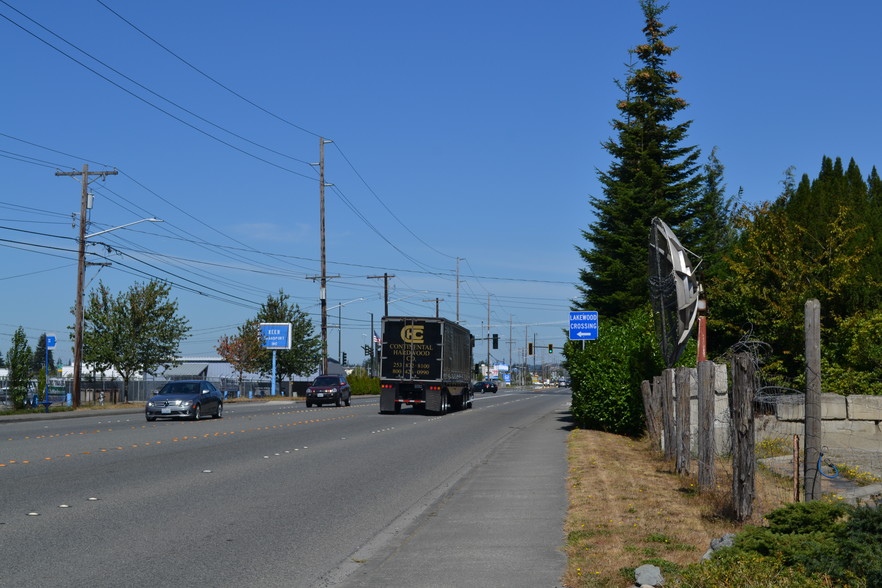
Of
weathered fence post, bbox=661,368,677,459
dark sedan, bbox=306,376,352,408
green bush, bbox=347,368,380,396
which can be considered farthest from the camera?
green bush, bbox=347,368,380,396

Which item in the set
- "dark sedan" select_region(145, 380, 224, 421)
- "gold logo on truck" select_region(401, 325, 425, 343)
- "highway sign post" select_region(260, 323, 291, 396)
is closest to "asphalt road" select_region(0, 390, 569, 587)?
"dark sedan" select_region(145, 380, 224, 421)

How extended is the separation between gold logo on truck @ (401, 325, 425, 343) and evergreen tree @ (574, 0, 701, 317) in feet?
31.2

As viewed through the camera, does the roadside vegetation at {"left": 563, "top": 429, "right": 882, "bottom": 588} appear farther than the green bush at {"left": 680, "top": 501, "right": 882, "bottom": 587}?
Yes

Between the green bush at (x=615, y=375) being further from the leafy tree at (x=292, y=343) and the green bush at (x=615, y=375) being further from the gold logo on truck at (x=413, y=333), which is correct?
the leafy tree at (x=292, y=343)

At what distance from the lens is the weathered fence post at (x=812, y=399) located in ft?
27.0

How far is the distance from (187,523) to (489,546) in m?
3.59

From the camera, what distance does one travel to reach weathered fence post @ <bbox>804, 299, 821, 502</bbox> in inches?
324

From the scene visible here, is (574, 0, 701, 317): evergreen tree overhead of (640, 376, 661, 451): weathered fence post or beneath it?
overhead

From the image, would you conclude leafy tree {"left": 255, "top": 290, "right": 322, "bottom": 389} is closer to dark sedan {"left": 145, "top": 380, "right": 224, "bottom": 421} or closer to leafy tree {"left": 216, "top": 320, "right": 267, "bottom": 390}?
leafy tree {"left": 216, "top": 320, "right": 267, "bottom": 390}

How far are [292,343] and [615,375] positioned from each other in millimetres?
61115

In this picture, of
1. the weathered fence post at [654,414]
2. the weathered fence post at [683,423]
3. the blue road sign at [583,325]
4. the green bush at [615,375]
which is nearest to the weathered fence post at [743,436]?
the weathered fence post at [683,423]

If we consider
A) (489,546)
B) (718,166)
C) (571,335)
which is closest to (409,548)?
(489,546)

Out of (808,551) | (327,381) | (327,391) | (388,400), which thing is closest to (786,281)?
(388,400)

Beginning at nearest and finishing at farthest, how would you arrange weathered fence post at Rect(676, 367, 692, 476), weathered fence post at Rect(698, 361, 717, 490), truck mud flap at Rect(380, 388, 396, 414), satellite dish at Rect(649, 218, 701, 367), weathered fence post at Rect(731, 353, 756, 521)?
weathered fence post at Rect(731, 353, 756, 521) < weathered fence post at Rect(698, 361, 717, 490) < weathered fence post at Rect(676, 367, 692, 476) < satellite dish at Rect(649, 218, 701, 367) < truck mud flap at Rect(380, 388, 396, 414)
